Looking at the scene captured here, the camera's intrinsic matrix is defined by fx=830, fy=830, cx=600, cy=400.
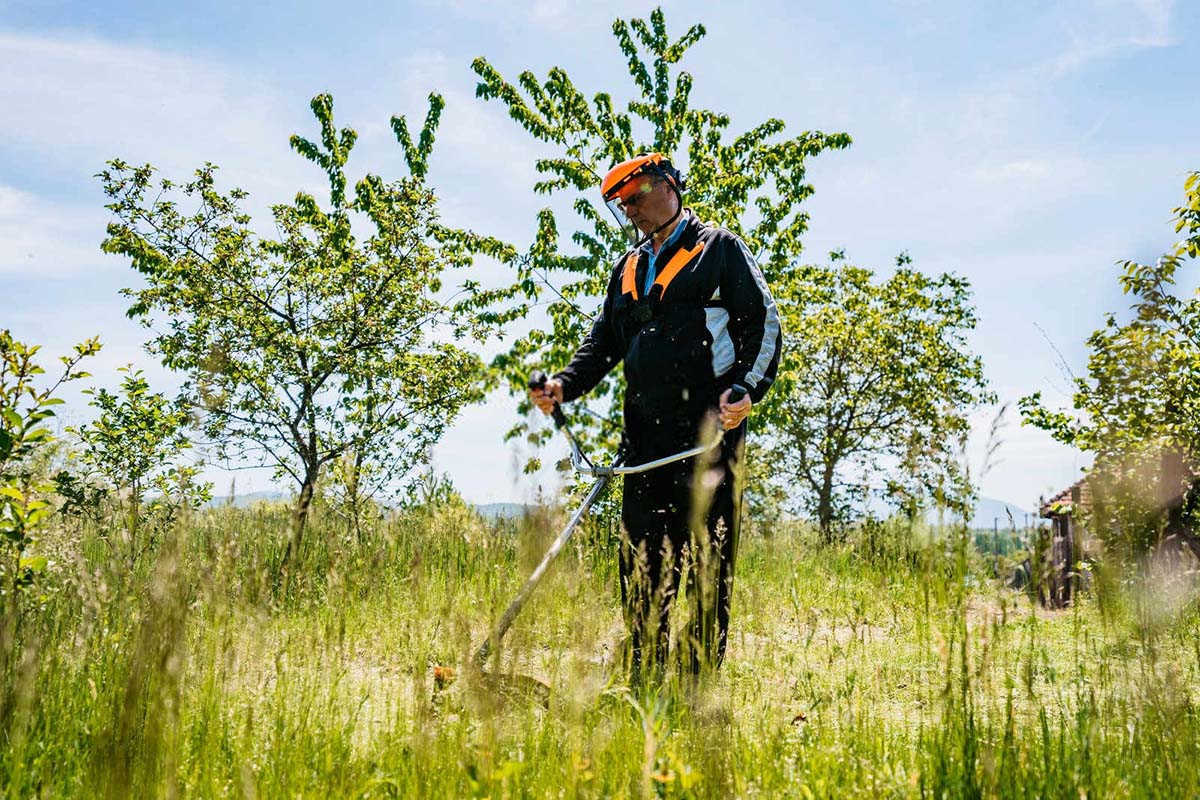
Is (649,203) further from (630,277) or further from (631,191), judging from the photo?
(630,277)

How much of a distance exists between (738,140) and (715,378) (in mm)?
7254

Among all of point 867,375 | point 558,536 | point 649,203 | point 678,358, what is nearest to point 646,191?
point 649,203

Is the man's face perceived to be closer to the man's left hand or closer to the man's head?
the man's head

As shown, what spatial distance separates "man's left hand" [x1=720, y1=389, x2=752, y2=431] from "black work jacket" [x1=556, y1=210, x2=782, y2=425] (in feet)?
0.40

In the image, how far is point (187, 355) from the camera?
306 inches

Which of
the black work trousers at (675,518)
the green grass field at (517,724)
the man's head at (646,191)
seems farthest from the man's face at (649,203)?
the green grass field at (517,724)

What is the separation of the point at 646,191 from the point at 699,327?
63 centimetres

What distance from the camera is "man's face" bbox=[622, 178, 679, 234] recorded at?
3.56m

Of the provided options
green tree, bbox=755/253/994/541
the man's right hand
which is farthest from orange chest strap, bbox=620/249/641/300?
green tree, bbox=755/253/994/541

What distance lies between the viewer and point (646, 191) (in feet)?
11.7

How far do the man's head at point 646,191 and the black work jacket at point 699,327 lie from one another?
125mm

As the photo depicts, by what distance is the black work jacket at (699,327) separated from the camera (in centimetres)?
346

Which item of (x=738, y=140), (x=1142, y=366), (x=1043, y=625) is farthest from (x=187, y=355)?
(x=1142, y=366)

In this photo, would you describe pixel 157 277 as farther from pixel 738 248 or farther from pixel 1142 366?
pixel 1142 366
